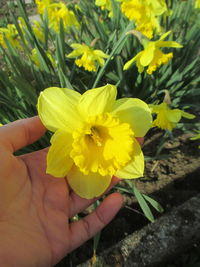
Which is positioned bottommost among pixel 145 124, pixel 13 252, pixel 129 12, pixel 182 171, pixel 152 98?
pixel 182 171

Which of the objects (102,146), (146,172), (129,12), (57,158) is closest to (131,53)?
(129,12)

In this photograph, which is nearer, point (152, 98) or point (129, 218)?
point (129, 218)

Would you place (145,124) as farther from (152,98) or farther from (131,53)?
(131,53)

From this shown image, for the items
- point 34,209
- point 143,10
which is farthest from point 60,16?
point 34,209

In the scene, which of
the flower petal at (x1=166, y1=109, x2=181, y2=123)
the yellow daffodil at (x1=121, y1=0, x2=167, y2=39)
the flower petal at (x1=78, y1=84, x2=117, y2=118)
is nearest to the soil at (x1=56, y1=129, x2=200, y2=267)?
the flower petal at (x1=166, y1=109, x2=181, y2=123)

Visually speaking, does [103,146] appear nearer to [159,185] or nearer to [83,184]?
[83,184]

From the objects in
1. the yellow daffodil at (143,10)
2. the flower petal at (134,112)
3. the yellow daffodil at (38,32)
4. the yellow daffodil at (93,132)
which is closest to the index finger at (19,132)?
the yellow daffodil at (93,132)

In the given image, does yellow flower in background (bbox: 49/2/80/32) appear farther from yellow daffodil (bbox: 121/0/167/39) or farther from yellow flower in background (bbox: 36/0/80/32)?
yellow daffodil (bbox: 121/0/167/39)
